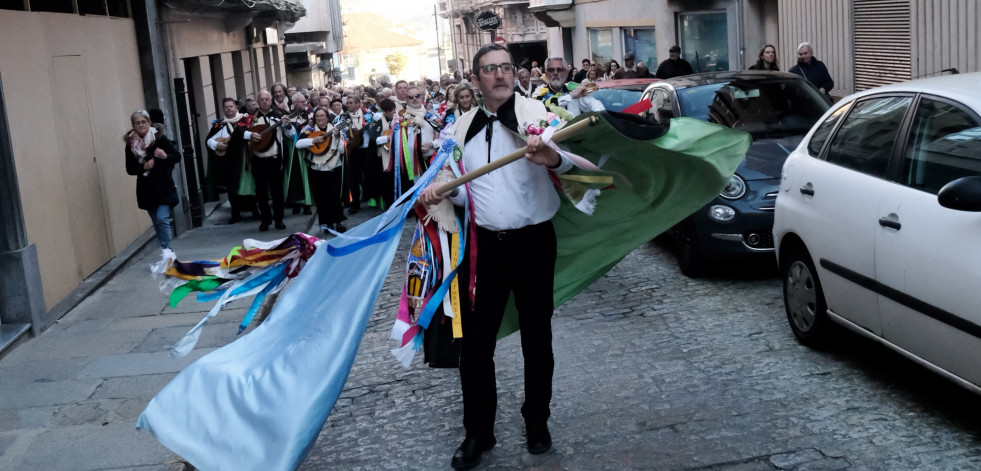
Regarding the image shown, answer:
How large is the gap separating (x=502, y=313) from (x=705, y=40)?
22.1 m

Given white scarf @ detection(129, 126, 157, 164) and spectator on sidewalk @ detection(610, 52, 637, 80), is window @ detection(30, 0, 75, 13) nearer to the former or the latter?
white scarf @ detection(129, 126, 157, 164)

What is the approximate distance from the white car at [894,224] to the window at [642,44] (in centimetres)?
2389

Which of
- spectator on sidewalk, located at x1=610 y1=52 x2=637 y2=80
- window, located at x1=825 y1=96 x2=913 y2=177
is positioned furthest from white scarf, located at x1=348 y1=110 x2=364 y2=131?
window, located at x1=825 y1=96 x2=913 y2=177

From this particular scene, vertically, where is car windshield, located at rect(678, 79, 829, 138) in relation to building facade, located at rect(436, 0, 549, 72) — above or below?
below

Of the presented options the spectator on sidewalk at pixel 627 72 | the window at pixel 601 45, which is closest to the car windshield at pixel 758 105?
the spectator on sidewalk at pixel 627 72

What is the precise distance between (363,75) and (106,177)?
431 feet

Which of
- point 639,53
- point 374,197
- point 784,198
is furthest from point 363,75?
point 784,198

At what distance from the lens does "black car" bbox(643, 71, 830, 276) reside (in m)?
9.04

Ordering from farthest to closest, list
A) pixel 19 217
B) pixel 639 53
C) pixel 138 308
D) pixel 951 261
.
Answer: pixel 639 53 < pixel 138 308 < pixel 19 217 < pixel 951 261

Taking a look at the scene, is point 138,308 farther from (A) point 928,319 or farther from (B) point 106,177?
(A) point 928,319

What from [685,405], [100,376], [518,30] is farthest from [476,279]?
[518,30]

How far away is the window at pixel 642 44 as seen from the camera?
1217 inches

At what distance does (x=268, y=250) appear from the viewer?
5641 mm

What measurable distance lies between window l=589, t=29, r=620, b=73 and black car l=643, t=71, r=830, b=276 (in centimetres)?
2372
